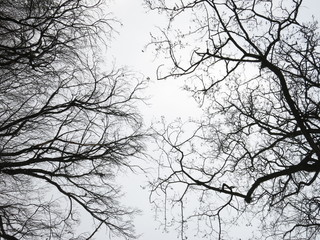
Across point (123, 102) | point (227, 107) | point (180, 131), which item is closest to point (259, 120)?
point (227, 107)

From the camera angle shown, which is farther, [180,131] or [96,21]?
[180,131]

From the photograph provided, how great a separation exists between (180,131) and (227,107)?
4.23 ft

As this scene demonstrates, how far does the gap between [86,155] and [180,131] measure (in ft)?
7.63

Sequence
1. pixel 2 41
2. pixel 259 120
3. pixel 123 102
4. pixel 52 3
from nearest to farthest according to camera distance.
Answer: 1. pixel 52 3
2. pixel 2 41
3. pixel 259 120
4. pixel 123 102

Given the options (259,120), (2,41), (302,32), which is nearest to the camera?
(2,41)

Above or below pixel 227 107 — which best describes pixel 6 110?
below

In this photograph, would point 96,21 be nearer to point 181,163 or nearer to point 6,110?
point 6,110

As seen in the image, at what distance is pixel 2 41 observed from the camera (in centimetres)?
590

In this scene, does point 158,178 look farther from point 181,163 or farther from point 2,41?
point 2,41

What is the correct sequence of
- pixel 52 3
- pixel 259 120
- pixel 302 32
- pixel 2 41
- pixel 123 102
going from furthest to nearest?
pixel 123 102
pixel 259 120
pixel 302 32
pixel 2 41
pixel 52 3

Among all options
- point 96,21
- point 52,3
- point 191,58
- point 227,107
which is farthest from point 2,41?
point 227,107

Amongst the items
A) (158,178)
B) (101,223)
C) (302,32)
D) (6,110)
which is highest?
(302,32)

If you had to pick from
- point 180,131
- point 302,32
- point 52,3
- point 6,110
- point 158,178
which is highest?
point 302,32

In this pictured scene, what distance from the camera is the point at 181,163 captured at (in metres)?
7.11
